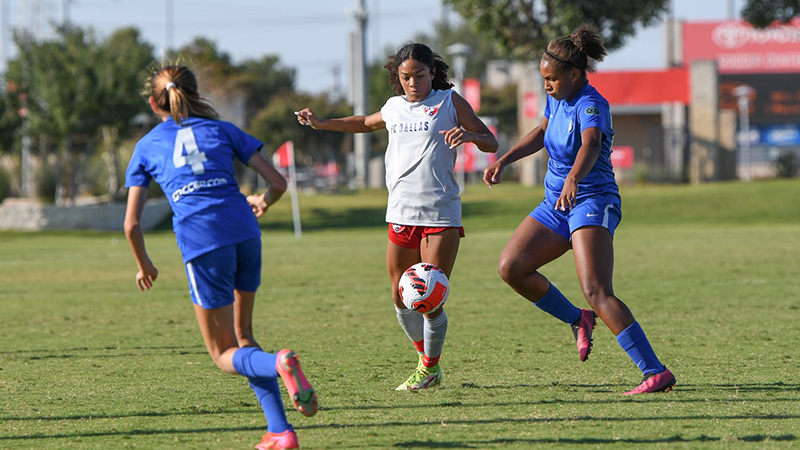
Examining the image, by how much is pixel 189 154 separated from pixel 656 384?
9.63 feet

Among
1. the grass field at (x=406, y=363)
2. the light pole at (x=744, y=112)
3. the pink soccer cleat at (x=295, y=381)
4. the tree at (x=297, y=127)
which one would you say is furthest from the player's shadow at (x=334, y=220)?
the tree at (x=297, y=127)

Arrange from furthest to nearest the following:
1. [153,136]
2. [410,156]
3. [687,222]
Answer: [687,222]
[410,156]
[153,136]

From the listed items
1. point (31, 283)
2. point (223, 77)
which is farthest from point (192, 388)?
point (223, 77)

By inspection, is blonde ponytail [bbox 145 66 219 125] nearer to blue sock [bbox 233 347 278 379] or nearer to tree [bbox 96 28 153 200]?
blue sock [bbox 233 347 278 379]

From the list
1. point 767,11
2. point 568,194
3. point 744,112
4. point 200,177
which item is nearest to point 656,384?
point 568,194

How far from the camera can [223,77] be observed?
66312 mm

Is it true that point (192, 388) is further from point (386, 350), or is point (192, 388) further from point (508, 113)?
point (508, 113)

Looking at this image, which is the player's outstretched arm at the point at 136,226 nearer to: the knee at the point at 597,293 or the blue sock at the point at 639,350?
the knee at the point at 597,293

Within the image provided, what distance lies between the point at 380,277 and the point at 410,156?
8609 millimetres

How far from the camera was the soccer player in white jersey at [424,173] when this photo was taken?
6.18 m

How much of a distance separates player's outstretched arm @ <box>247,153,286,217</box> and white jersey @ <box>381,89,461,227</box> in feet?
4.56

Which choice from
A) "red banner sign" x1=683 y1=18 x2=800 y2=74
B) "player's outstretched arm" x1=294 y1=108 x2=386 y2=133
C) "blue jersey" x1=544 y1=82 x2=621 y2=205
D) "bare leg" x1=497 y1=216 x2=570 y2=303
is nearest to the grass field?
"bare leg" x1=497 y1=216 x2=570 y2=303

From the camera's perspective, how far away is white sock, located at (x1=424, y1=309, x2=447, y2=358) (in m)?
6.34

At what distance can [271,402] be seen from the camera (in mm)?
4664
